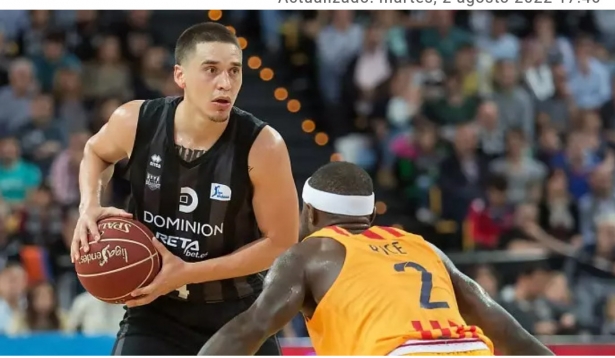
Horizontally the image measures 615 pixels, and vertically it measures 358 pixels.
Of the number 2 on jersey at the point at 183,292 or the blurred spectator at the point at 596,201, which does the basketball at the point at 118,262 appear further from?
the blurred spectator at the point at 596,201

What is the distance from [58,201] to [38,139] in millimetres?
749

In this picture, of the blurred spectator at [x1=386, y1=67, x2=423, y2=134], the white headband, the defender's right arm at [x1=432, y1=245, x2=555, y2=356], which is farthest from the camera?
the blurred spectator at [x1=386, y1=67, x2=423, y2=134]

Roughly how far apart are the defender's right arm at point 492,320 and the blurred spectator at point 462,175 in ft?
19.7

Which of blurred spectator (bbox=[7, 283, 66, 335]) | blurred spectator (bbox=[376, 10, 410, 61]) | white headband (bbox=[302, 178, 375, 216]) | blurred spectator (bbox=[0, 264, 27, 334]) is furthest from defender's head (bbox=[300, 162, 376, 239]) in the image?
blurred spectator (bbox=[376, 10, 410, 61])

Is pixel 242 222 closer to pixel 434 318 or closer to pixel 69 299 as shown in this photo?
pixel 434 318

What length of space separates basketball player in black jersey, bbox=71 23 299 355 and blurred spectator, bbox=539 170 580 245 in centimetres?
576

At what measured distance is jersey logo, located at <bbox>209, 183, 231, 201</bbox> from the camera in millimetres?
4852

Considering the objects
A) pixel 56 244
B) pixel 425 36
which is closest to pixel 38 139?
pixel 56 244

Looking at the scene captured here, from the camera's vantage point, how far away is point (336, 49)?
36.3ft

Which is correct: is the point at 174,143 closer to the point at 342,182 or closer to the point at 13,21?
the point at 342,182

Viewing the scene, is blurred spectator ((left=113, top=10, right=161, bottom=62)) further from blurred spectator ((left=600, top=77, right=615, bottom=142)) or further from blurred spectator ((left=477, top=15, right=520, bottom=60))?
blurred spectator ((left=600, top=77, right=615, bottom=142))

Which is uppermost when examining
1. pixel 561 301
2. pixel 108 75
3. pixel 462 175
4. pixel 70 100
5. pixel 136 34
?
pixel 136 34

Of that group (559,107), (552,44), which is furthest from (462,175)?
(552,44)

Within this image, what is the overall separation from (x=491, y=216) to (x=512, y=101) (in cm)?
153
